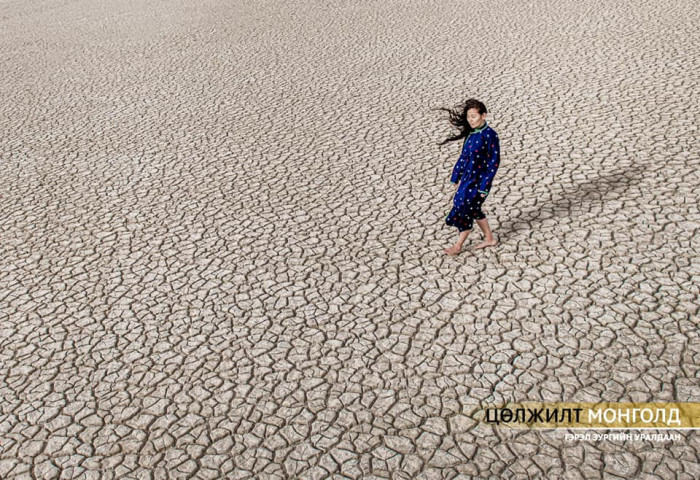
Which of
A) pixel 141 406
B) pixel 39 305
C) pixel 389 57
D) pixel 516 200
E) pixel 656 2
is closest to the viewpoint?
pixel 141 406

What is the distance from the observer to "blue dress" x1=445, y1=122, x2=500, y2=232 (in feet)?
14.4

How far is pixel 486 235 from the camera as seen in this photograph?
467 centimetres

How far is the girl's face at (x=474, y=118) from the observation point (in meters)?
4.31

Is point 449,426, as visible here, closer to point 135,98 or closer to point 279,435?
point 279,435

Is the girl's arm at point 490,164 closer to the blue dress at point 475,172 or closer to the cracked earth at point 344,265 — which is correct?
the blue dress at point 475,172

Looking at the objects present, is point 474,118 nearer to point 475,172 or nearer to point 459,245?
point 475,172

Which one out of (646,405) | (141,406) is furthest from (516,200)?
(141,406)

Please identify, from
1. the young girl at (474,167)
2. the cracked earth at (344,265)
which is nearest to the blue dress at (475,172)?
the young girl at (474,167)

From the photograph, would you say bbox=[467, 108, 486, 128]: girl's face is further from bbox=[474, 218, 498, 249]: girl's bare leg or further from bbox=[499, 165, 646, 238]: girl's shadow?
bbox=[499, 165, 646, 238]: girl's shadow

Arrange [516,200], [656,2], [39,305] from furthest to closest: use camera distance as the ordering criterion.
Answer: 1. [656,2]
2. [516,200]
3. [39,305]

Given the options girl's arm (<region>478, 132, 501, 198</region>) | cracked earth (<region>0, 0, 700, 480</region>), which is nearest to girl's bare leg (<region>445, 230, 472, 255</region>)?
cracked earth (<region>0, 0, 700, 480</region>)

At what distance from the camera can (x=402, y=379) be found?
362 centimetres

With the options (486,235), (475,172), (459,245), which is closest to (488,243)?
(486,235)

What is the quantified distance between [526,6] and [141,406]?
8.88 metres
